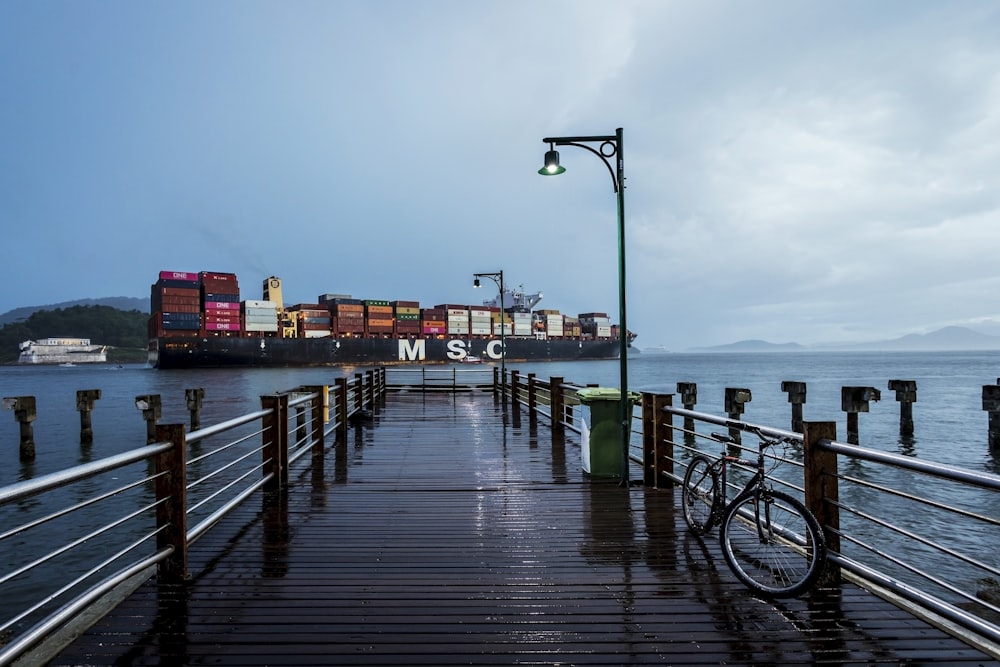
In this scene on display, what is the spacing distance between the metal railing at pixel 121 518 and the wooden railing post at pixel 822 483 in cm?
405

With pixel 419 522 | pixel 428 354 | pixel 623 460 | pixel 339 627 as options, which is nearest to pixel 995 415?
pixel 623 460

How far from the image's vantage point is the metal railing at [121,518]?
274cm

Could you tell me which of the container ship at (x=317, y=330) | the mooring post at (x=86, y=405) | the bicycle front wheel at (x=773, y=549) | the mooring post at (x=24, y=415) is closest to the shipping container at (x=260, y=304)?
the container ship at (x=317, y=330)

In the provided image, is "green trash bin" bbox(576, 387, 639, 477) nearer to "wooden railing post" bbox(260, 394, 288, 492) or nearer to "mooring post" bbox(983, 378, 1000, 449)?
"wooden railing post" bbox(260, 394, 288, 492)

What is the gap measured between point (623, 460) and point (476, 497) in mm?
1779

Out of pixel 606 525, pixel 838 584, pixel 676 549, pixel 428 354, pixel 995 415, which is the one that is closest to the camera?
pixel 838 584

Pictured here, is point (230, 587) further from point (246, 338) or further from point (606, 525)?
point (246, 338)

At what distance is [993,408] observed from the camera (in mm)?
15500

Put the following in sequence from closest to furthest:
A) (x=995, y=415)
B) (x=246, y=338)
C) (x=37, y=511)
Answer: (x=37, y=511) < (x=995, y=415) < (x=246, y=338)

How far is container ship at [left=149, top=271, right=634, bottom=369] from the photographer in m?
71.8

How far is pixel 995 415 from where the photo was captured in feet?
51.9

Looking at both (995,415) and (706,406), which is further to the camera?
(706,406)

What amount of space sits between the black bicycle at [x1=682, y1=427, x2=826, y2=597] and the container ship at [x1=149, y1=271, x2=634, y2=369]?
7002 centimetres

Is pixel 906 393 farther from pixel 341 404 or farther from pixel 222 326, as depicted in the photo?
pixel 222 326
